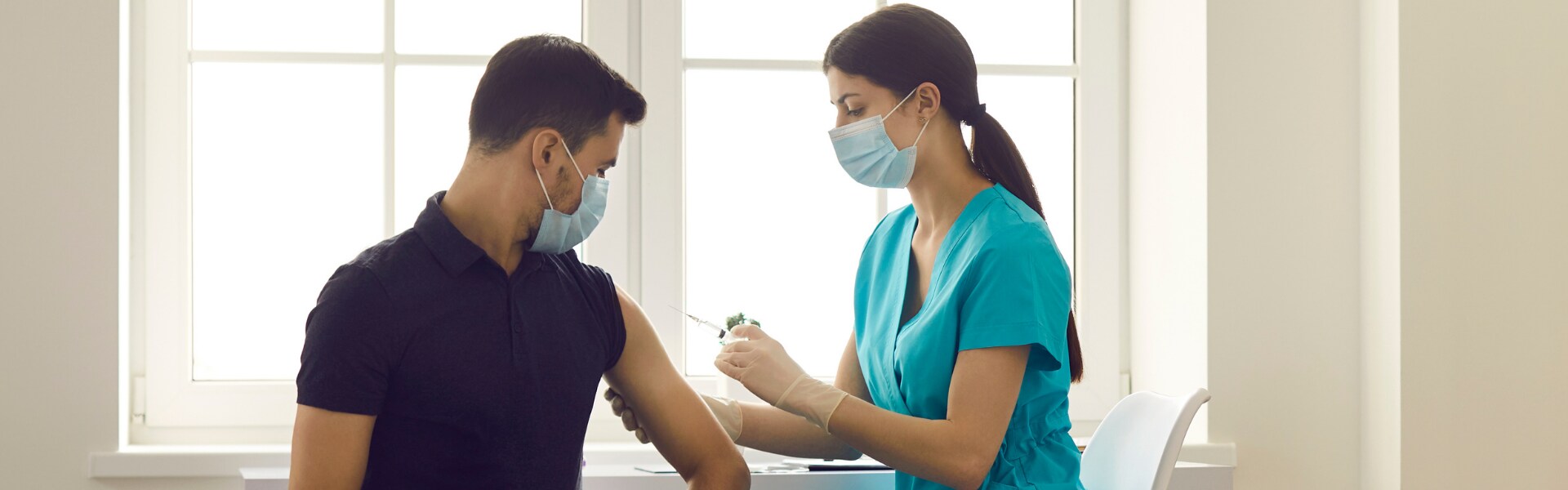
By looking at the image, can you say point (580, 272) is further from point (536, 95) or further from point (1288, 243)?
point (1288, 243)

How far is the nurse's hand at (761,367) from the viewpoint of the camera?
1588 millimetres

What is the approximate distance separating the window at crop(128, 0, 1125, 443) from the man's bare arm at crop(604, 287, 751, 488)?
3.00ft

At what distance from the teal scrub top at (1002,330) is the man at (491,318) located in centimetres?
39

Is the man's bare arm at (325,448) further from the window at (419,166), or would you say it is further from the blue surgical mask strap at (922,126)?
the window at (419,166)

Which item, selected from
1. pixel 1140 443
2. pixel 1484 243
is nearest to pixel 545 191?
pixel 1140 443

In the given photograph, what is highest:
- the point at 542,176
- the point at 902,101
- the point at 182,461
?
the point at 902,101

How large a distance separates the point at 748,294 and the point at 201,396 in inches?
44.2

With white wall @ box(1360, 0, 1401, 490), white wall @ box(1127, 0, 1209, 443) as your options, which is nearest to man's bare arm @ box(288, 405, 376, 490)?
white wall @ box(1127, 0, 1209, 443)

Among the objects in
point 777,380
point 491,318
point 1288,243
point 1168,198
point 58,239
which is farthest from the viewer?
point 1168,198

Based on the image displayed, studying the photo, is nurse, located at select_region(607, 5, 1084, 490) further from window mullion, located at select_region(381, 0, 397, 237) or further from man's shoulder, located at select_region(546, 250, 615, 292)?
window mullion, located at select_region(381, 0, 397, 237)

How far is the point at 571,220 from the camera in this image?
1.44m

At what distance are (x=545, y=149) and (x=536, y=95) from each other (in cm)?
6

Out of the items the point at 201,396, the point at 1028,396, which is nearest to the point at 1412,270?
the point at 1028,396

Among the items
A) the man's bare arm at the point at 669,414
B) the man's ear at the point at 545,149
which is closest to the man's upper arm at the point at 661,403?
the man's bare arm at the point at 669,414
